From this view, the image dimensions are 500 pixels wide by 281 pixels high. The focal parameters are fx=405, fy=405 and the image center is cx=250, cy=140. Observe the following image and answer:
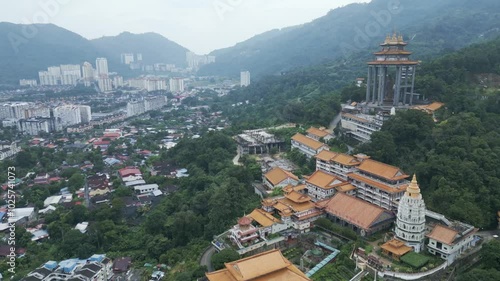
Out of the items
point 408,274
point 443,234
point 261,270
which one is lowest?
point 408,274

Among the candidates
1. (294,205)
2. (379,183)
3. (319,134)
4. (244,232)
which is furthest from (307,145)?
(244,232)

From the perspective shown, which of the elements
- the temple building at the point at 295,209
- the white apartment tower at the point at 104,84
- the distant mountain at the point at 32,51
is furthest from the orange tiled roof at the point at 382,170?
the distant mountain at the point at 32,51

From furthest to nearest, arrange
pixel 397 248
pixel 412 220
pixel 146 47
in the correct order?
1. pixel 146 47
2. pixel 412 220
3. pixel 397 248

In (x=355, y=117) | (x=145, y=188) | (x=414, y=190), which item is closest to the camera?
(x=414, y=190)

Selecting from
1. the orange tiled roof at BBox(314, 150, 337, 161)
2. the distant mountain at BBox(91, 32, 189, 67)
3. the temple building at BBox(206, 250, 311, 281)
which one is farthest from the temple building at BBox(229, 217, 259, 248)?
the distant mountain at BBox(91, 32, 189, 67)

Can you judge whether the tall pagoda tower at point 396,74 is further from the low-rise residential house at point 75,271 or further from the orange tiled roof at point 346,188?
the low-rise residential house at point 75,271

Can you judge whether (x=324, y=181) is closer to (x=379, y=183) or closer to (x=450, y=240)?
(x=379, y=183)

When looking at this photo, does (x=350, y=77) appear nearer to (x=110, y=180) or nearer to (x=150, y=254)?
(x=110, y=180)
